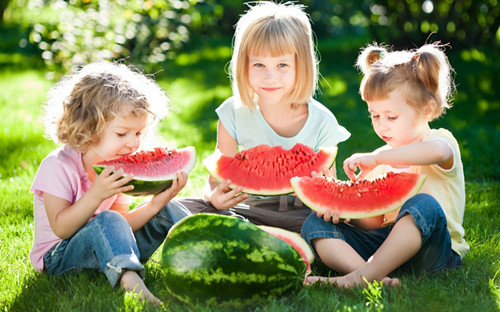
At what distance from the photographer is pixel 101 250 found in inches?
115

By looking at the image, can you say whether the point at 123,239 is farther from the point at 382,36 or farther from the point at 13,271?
the point at 382,36

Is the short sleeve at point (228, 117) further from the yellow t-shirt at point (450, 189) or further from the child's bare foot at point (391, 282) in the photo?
the child's bare foot at point (391, 282)

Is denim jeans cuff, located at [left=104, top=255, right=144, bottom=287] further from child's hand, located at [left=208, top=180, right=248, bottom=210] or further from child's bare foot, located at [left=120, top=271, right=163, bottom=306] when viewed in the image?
child's hand, located at [left=208, top=180, right=248, bottom=210]

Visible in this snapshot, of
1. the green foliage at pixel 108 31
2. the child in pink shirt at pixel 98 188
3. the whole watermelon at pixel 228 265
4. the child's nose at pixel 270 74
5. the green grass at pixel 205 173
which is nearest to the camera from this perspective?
the whole watermelon at pixel 228 265

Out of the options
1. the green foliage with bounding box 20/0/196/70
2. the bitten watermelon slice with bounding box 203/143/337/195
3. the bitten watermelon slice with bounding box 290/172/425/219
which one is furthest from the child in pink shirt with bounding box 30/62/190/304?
the green foliage with bounding box 20/0/196/70

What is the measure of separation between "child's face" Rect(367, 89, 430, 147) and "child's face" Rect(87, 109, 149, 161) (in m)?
1.31

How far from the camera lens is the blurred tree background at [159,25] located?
8.23 m

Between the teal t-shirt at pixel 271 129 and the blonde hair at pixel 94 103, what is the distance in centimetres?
69

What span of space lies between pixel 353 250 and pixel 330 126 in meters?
1.12

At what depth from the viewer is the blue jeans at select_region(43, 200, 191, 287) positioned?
2.87 m

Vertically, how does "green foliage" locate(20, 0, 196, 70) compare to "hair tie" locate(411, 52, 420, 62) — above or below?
below

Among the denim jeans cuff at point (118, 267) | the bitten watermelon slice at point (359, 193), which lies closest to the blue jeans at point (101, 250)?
the denim jeans cuff at point (118, 267)

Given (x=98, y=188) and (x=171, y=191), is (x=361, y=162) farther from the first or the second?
(x=98, y=188)

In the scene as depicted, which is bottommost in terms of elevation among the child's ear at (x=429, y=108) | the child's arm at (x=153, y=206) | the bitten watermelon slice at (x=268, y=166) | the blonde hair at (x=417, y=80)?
the child's arm at (x=153, y=206)
